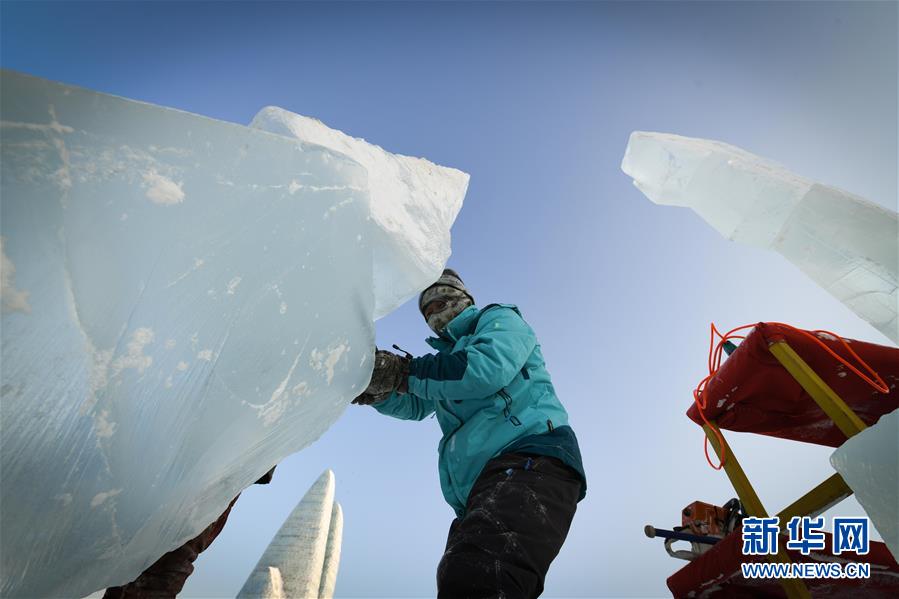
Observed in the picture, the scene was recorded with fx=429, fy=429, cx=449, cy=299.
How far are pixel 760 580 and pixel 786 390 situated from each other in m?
1.13

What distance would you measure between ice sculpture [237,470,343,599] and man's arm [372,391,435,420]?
26.6 ft

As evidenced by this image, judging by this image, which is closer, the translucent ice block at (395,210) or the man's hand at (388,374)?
the translucent ice block at (395,210)

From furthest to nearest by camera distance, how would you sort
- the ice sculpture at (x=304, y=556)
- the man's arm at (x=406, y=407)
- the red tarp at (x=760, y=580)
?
the ice sculpture at (x=304, y=556)
the man's arm at (x=406, y=407)
the red tarp at (x=760, y=580)

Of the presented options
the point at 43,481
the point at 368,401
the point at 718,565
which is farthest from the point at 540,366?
the point at 43,481

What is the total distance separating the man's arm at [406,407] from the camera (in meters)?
2.79

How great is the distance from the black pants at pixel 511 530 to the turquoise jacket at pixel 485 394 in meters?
0.18

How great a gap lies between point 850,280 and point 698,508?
5.68 ft

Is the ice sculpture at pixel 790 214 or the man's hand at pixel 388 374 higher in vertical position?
the ice sculpture at pixel 790 214

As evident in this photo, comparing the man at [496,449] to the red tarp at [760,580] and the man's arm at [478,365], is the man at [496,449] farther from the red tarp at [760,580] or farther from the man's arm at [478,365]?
the red tarp at [760,580]

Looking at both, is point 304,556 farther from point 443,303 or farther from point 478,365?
point 478,365

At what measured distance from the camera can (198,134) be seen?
135 cm

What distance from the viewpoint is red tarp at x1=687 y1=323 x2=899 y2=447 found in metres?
2.44

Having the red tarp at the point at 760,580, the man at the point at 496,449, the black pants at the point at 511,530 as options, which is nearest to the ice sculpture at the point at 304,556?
the man at the point at 496,449

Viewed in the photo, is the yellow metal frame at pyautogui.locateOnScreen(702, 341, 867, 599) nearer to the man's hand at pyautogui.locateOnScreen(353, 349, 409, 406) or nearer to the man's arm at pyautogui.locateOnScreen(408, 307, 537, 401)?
the man's arm at pyautogui.locateOnScreen(408, 307, 537, 401)
